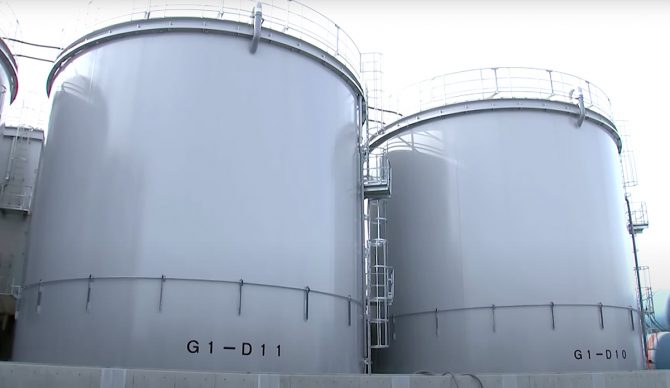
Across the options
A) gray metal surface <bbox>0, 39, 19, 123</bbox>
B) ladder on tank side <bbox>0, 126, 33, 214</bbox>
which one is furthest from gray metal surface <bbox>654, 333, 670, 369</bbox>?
gray metal surface <bbox>0, 39, 19, 123</bbox>

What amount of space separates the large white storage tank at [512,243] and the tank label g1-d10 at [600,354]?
0.03 m

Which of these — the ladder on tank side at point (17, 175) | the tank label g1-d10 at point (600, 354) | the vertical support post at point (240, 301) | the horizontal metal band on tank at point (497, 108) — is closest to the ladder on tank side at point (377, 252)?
the horizontal metal band on tank at point (497, 108)

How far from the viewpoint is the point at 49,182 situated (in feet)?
44.5

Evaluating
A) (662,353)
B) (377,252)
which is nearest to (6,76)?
(377,252)

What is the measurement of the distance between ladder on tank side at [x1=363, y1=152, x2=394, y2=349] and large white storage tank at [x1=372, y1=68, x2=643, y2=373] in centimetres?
68

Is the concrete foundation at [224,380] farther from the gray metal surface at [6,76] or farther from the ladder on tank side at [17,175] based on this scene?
the ladder on tank side at [17,175]

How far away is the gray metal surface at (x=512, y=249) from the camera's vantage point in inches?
610

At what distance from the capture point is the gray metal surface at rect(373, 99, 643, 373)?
15.5m

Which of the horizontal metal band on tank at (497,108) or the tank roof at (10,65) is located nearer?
the tank roof at (10,65)

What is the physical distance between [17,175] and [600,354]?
651 inches

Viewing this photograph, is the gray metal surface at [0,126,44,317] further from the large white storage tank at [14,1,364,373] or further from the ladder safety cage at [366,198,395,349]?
the ladder safety cage at [366,198,395,349]

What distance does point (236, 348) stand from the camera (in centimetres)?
1165

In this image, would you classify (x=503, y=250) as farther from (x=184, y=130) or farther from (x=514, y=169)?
(x=184, y=130)

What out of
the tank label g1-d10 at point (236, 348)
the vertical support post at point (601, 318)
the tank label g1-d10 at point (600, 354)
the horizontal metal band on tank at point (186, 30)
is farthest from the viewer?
the vertical support post at point (601, 318)
